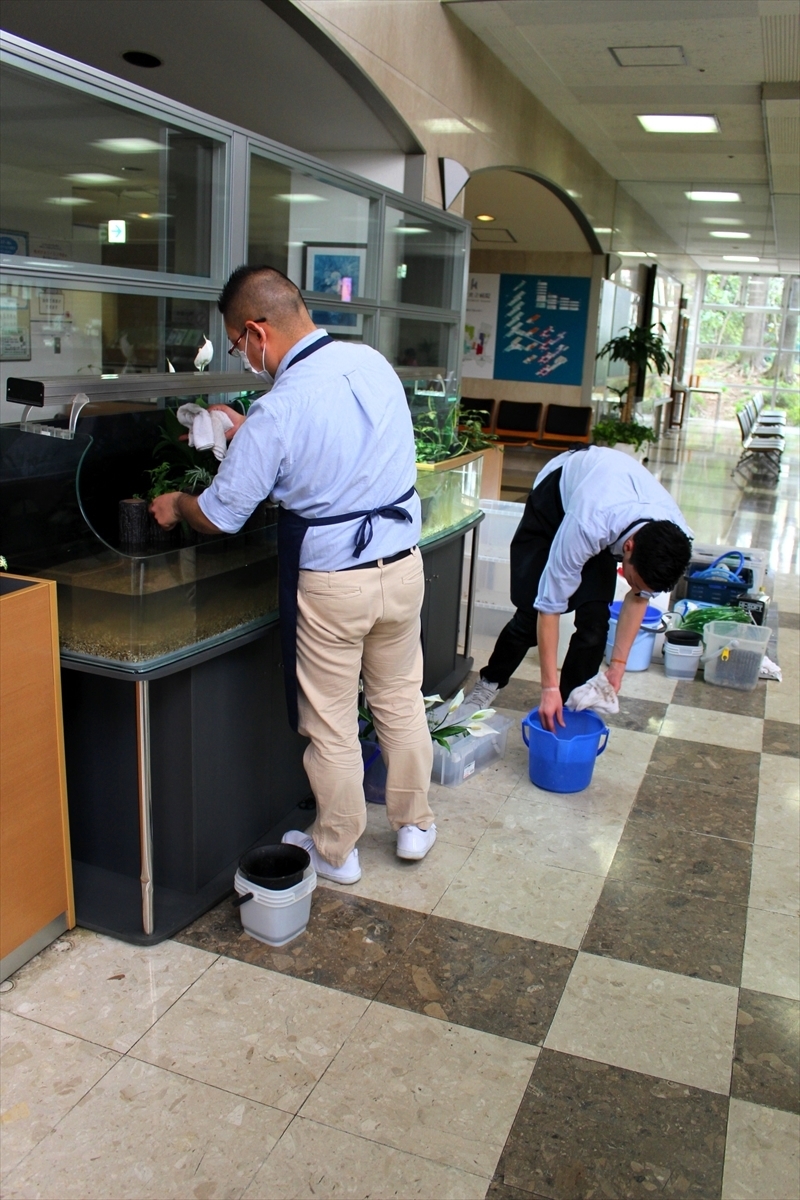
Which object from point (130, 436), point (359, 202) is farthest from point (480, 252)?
point (130, 436)

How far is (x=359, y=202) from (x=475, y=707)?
226 cm

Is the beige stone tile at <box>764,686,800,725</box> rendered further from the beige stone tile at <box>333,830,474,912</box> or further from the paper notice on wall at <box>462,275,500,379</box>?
the paper notice on wall at <box>462,275,500,379</box>

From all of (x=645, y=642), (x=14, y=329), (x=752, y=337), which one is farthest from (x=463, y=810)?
(x=752, y=337)

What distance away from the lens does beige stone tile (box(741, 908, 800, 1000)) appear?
241 cm

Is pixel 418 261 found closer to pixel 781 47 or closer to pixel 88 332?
pixel 88 332

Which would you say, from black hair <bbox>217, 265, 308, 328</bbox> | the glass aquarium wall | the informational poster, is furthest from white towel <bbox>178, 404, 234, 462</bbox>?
the informational poster

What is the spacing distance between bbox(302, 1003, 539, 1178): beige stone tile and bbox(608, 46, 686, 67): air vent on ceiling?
20.1 ft

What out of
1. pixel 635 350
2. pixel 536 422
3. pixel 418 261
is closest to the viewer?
pixel 418 261

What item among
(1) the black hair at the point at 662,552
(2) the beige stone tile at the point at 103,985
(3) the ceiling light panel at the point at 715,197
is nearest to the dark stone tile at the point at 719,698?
(1) the black hair at the point at 662,552

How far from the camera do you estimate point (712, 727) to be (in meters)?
4.05

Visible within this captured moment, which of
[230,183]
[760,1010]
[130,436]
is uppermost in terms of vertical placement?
[230,183]

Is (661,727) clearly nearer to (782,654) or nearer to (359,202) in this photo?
(782,654)

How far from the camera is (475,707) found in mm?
3924

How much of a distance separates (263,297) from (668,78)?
5757 mm
